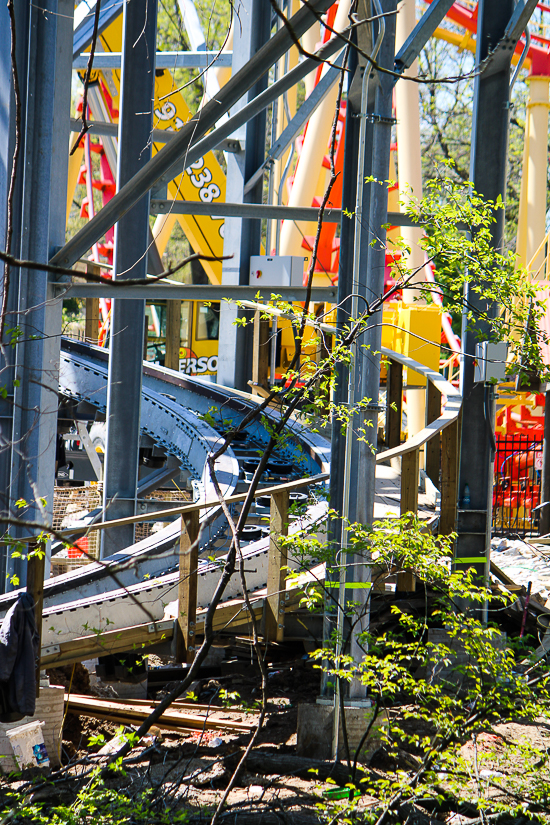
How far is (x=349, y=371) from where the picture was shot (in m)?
5.59

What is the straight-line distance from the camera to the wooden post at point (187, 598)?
19.9ft

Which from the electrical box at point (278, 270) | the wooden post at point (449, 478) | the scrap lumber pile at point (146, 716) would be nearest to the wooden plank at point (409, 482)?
the wooden post at point (449, 478)

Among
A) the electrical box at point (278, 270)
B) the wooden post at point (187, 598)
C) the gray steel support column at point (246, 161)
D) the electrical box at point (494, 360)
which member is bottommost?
the wooden post at point (187, 598)

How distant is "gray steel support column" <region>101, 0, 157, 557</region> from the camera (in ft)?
27.4

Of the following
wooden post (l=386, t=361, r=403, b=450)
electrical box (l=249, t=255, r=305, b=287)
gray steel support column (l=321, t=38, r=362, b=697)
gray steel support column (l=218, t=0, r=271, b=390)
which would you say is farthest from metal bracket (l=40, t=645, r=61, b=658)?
gray steel support column (l=218, t=0, r=271, b=390)

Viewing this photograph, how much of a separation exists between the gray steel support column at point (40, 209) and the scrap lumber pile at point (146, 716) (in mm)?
1224

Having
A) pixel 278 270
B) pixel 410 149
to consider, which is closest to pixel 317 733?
pixel 278 270

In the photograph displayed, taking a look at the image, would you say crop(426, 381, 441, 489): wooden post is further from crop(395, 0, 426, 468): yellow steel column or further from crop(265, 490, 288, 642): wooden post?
crop(395, 0, 426, 468): yellow steel column

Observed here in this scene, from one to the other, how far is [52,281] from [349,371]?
2.42 meters

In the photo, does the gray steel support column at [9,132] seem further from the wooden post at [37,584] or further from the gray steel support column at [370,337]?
the gray steel support column at [370,337]

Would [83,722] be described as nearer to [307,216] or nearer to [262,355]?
[307,216]

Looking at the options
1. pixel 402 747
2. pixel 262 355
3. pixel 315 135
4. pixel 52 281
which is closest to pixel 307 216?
pixel 52 281

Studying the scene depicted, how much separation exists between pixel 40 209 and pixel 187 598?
3124mm

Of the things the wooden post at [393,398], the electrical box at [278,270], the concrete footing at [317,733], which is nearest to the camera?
the concrete footing at [317,733]
